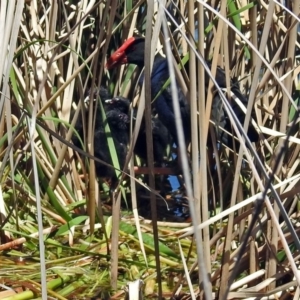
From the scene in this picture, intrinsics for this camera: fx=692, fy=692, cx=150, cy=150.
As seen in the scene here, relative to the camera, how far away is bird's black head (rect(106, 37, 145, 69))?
113 inches

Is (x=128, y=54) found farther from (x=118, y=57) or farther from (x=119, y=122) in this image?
(x=119, y=122)

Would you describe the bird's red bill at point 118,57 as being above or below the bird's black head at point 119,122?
above

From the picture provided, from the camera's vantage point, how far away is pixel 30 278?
1.94 metres

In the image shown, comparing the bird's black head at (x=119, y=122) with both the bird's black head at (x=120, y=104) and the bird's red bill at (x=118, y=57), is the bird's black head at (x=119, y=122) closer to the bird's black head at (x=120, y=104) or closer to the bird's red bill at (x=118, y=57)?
the bird's black head at (x=120, y=104)

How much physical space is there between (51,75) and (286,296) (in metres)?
1.38

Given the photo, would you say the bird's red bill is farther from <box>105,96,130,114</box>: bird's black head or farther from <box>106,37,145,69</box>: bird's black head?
<box>105,96,130,114</box>: bird's black head

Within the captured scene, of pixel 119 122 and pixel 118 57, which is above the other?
pixel 118 57

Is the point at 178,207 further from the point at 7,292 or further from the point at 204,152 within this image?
the point at 204,152

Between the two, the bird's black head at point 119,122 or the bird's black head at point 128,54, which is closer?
the bird's black head at point 128,54

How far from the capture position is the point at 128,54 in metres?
2.89

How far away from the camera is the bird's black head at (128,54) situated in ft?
9.39

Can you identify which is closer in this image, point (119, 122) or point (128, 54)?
point (128, 54)

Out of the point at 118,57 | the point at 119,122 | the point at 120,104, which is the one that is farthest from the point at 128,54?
the point at 119,122

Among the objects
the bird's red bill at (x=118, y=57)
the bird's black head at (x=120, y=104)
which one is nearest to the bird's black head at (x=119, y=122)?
the bird's black head at (x=120, y=104)
